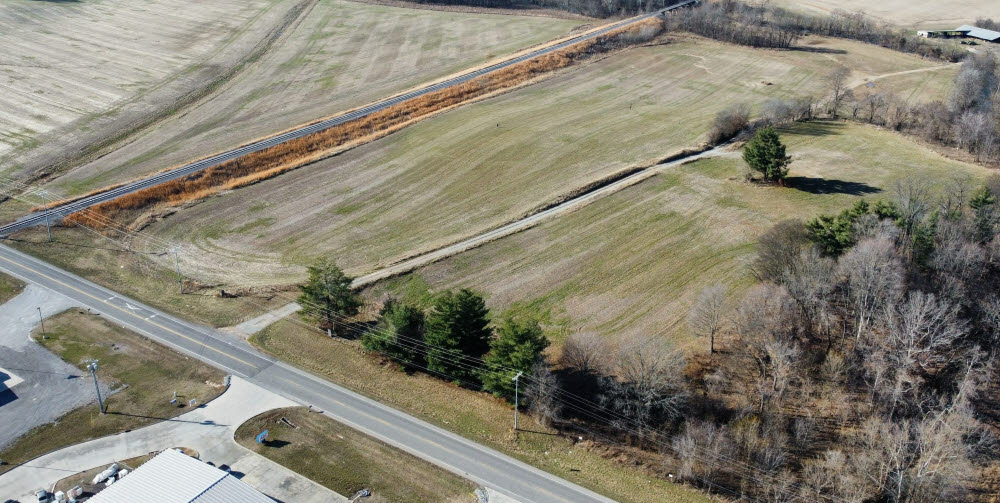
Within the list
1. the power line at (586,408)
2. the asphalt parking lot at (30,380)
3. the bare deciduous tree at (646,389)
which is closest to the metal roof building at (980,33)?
the bare deciduous tree at (646,389)

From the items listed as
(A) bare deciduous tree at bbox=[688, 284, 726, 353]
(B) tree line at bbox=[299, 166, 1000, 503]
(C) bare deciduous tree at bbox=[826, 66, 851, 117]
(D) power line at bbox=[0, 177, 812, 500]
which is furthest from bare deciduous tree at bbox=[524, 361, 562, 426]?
(C) bare deciduous tree at bbox=[826, 66, 851, 117]

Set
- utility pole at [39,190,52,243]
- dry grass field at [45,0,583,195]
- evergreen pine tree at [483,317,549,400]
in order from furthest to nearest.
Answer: dry grass field at [45,0,583,195] < utility pole at [39,190,52,243] < evergreen pine tree at [483,317,549,400]

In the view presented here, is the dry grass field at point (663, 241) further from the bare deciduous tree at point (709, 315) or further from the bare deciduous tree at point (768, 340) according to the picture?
the bare deciduous tree at point (768, 340)

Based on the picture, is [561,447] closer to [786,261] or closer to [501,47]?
[786,261]

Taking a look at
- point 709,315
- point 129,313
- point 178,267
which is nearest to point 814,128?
point 709,315

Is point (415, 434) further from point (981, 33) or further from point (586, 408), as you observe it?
point (981, 33)

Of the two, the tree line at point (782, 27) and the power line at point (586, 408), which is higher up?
the tree line at point (782, 27)

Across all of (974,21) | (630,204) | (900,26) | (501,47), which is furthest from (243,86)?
(974,21)

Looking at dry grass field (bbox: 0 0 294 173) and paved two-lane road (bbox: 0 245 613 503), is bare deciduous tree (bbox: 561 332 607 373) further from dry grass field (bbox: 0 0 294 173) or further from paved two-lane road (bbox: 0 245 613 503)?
dry grass field (bbox: 0 0 294 173)
